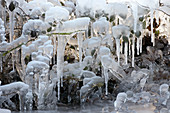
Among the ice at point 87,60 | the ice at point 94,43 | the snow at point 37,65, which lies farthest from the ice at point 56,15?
the ice at point 87,60

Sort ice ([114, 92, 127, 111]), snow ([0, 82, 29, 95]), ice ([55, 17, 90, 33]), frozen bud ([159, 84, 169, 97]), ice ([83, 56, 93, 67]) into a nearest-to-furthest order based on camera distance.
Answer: snow ([0, 82, 29, 95]) < ice ([55, 17, 90, 33]) < ice ([114, 92, 127, 111]) < frozen bud ([159, 84, 169, 97]) < ice ([83, 56, 93, 67])

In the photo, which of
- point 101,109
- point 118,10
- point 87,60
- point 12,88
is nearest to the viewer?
point 12,88

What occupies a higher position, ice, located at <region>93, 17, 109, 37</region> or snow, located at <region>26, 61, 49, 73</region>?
ice, located at <region>93, 17, 109, 37</region>

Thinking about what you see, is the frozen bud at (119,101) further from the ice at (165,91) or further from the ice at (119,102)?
the ice at (165,91)

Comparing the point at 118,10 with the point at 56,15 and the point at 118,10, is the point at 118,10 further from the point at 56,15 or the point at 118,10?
the point at 56,15

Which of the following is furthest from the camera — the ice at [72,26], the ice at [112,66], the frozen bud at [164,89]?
the frozen bud at [164,89]

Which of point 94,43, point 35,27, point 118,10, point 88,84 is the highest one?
point 118,10

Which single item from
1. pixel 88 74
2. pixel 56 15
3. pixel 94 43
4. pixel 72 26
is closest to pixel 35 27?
pixel 56 15

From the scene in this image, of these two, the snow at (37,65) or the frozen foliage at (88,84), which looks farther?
the frozen foliage at (88,84)

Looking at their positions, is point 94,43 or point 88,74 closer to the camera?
point 94,43

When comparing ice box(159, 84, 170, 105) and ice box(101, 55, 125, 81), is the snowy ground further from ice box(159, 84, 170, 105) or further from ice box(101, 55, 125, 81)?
ice box(101, 55, 125, 81)

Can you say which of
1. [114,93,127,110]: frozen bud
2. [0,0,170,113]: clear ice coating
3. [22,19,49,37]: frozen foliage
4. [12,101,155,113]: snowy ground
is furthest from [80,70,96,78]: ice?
[22,19,49,37]: frozen foliage

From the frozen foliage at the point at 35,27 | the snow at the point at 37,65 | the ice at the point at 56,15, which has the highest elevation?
the ice at the point at 56,15

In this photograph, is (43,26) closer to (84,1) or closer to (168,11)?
(84,1)
